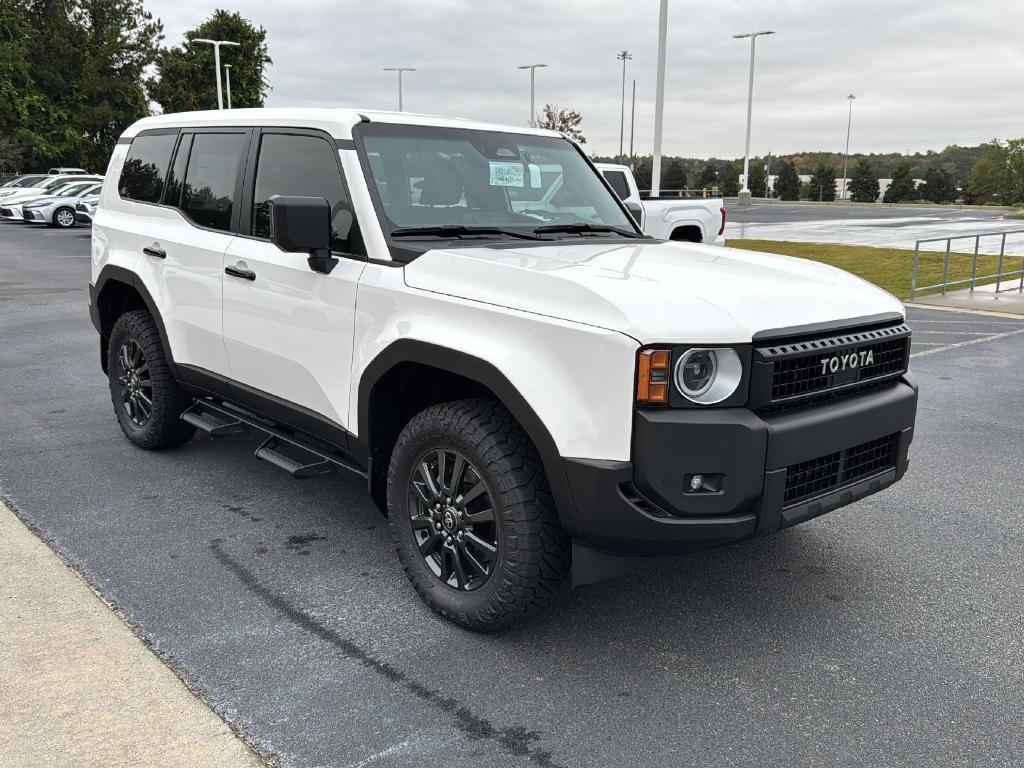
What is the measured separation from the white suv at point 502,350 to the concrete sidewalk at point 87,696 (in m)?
1.02

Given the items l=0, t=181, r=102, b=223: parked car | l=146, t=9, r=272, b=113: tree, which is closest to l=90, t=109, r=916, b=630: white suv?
l=0, t=181, r=102, b=223: parked car

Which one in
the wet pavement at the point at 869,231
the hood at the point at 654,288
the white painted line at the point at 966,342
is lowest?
the white painted line at the point at 966,342

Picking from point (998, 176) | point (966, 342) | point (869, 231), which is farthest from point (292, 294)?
point (998, 176)

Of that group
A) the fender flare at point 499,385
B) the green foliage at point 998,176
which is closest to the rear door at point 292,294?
the fender flare at point 499,385

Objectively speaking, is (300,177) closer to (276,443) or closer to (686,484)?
(276,443)

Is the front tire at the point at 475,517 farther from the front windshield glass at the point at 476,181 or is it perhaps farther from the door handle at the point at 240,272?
the door handle at the point at 240,272

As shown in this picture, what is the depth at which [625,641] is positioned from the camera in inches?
140

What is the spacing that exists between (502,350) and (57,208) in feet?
95.4

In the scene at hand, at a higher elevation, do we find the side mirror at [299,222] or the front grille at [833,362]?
the side mirror at [299,222]

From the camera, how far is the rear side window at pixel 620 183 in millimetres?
11452

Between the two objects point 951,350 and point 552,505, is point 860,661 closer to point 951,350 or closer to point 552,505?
point 552,505

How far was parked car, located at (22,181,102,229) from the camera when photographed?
28.3 metres

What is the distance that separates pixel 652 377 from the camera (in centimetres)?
296

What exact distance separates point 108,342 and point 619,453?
4.22 meters
